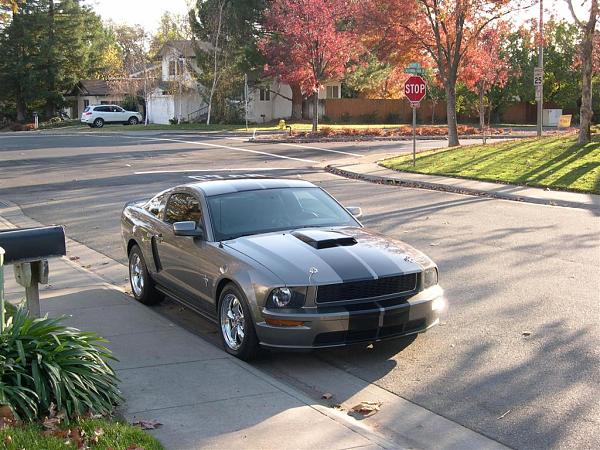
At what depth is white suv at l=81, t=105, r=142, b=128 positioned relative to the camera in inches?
2393

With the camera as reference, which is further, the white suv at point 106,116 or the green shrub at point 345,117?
the green shrub at point 345,117

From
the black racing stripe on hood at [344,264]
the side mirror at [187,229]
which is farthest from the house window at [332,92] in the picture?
the black racing stripe on hood at [344,264]

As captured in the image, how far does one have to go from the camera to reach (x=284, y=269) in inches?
243

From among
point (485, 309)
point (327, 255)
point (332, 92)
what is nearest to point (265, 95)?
point (332, 92)

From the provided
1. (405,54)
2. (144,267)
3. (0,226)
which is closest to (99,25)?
(405,54)

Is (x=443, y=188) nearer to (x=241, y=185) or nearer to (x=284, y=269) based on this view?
(x=241, y=185)

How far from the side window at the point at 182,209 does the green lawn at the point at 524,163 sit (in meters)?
13.2

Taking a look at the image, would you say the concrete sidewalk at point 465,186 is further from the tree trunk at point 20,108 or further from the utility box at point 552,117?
the tree trunk at point 20,108

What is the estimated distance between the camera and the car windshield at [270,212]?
7289mm

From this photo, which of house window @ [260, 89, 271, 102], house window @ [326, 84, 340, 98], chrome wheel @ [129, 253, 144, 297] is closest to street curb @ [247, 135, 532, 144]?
house window @ [260, 89, 271, 102]

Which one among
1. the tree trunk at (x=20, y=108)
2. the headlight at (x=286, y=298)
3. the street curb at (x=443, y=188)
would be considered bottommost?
the street curb at (x=443, y=188)

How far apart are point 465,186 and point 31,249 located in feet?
52.1

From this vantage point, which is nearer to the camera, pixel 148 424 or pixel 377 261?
pixel 148 424

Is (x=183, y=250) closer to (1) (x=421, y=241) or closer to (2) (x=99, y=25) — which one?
(1) (x=421, y=241)
